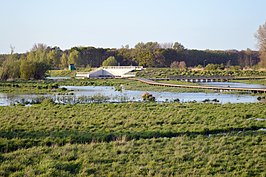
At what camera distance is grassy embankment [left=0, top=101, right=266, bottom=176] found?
28.7 feet

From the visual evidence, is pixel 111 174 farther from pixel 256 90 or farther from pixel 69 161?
pixel 256 90

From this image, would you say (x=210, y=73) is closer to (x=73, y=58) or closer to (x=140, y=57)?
(x=140, y=57)

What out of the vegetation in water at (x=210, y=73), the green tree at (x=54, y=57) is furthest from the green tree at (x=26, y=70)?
the green tree at (x=54, y=57)

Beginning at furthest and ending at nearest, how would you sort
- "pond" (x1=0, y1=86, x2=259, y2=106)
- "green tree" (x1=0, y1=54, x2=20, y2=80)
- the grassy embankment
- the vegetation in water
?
the vegetation in water, "green tree" (x1=0, y1=54, x2=20, y2=80), "pond" (x1=0, y1=86, x2=259, y2=106), the grassy embankment

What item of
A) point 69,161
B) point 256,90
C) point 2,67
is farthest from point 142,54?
point 69,161

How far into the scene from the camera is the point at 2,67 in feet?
200

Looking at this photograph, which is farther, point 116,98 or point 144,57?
point 144,57

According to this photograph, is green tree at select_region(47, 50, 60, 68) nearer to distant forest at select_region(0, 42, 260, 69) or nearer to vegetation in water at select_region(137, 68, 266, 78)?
distant forest at select_region(0, 42, 260, 69)

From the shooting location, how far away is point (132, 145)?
36.6 feet

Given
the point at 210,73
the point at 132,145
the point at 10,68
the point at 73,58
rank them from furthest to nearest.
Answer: the point at 73,58 → the point at 210,73 → the point at 10,68 → the point at 132,145

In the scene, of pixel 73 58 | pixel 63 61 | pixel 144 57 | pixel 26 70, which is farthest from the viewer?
pixel 144 57

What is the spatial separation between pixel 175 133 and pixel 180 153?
3.28 meters

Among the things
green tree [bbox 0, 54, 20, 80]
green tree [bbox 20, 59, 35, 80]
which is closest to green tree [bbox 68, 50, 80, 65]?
green tree [bbox 20, 59, 35, 80]

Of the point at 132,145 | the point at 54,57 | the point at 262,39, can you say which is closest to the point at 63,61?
the point at 54,57
